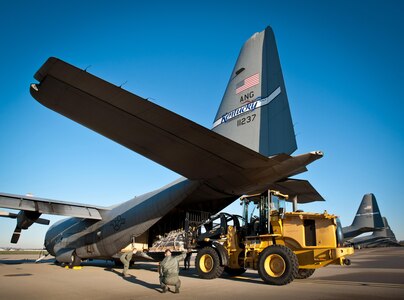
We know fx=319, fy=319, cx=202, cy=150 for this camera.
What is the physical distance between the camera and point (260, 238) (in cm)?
1028

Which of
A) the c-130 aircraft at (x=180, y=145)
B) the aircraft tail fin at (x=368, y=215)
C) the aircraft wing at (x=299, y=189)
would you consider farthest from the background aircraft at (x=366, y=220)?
the c-130 aircraft at (x=180, y=145)

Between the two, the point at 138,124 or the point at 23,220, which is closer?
the point at 138,124

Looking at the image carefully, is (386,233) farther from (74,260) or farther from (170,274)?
(170,274)

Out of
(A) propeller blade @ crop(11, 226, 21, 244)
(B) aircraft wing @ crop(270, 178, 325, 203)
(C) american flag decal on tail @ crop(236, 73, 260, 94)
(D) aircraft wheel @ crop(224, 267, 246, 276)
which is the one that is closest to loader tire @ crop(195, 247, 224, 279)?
(D) aircraft wheel @ crop(224, 267, 246, 276)

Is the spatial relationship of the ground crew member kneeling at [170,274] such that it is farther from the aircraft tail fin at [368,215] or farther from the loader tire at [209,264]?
the aircraft tail fin at [368,215]

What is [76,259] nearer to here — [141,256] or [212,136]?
[141,256]

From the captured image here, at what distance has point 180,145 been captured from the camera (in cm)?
902

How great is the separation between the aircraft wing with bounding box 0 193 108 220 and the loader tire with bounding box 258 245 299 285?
31.8ft

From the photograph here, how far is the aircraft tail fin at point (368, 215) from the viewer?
4434 cm

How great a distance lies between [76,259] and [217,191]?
8.92m

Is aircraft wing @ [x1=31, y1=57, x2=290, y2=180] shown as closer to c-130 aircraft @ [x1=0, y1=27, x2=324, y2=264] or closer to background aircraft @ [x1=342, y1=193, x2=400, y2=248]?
c-130 aircraft @ [x1=0, y1=27, x2=324, y2=264]

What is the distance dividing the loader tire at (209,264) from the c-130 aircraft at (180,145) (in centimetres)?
240

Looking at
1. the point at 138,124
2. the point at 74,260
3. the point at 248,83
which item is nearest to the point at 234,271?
the point at 138,124

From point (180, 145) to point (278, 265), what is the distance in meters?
4.46
